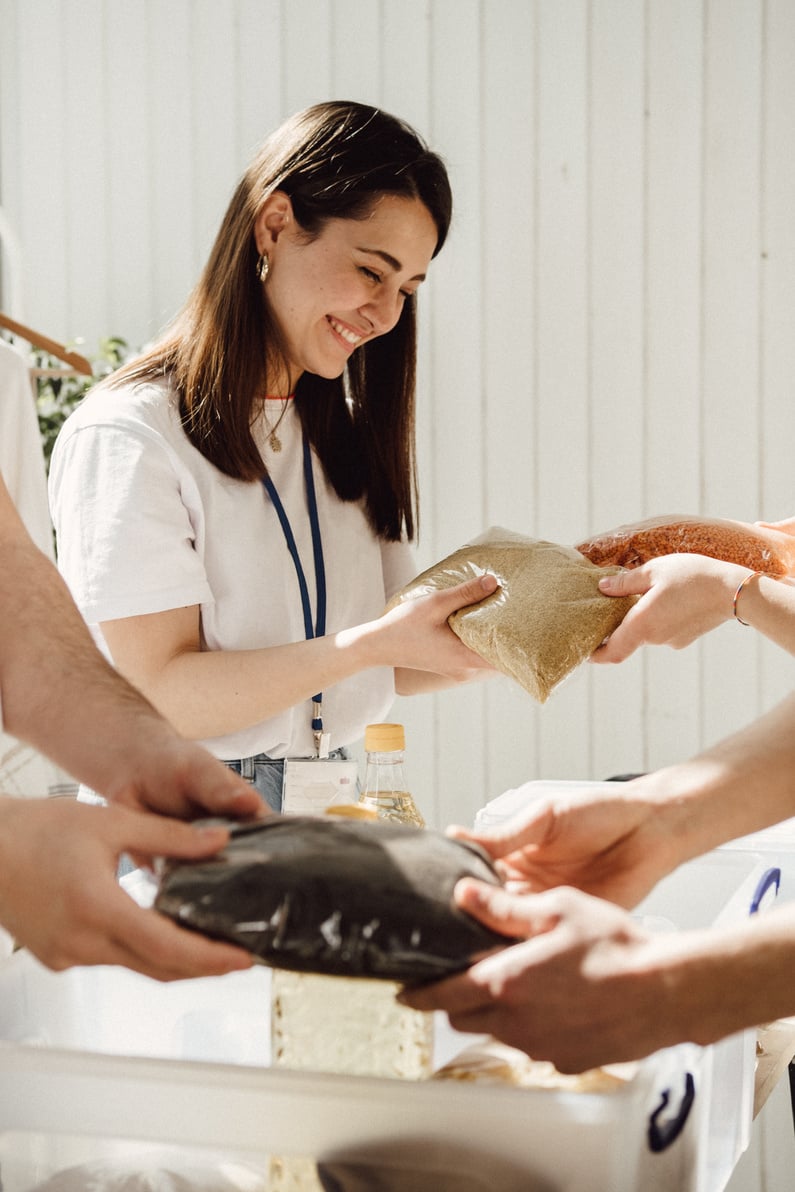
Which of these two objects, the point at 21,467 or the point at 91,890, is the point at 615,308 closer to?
the point at 21,467

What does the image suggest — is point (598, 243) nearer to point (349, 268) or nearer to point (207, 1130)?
point (349, 268)

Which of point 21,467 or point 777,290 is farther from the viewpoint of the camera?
point 777,290

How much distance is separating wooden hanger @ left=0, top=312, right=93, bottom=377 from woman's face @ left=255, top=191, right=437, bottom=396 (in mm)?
739

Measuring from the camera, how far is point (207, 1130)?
22.4 inches

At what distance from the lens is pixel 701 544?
1.43 metres

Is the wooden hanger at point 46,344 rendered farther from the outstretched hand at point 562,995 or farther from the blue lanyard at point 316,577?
the outstretched hand at point 562,995

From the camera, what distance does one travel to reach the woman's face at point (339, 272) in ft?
5.40

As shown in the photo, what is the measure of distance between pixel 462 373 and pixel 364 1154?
2.75 metres

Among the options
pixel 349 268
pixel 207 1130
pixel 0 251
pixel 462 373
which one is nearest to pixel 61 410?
pixel 0 251

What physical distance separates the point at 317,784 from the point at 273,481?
0.59m

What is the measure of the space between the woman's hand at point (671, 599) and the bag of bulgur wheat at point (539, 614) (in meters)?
0.02

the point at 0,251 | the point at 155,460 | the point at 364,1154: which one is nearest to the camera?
the point at 364,1154

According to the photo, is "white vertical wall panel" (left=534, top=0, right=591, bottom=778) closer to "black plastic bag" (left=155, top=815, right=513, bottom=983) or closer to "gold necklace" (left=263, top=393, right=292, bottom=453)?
"gold necklace" (left=263, top=393, right=292, bottom=453)

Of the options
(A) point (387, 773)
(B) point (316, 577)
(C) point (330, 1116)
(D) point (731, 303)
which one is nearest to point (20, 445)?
(B) point (316, 577)
